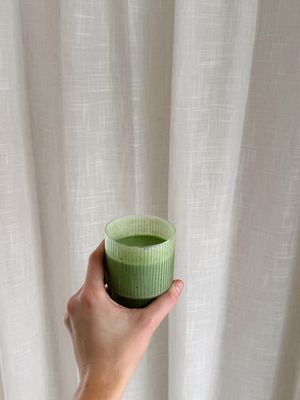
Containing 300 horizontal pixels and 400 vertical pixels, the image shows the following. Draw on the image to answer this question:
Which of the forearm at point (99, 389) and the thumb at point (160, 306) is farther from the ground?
the thumb at point (160, 306)

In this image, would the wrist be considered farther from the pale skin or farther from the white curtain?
the white curtain

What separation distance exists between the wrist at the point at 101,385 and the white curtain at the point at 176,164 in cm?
23

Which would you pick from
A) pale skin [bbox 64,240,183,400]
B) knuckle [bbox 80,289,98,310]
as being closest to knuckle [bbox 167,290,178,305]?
pale skin [bbox 64,240,183,400]

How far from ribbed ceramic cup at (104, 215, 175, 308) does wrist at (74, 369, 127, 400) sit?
0.10 m

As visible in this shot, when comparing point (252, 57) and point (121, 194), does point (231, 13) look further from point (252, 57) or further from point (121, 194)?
point (121, 194)

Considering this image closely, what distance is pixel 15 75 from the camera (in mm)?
759

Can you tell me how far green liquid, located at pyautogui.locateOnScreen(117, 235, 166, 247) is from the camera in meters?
0.67

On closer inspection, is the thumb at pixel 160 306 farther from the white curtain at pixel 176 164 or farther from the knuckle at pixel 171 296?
the white curtain at pixel 176 164

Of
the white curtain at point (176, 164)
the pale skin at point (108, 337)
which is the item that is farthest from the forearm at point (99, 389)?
the white curtain at point (176, 164)

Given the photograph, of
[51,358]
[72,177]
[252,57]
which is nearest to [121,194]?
[72,177]

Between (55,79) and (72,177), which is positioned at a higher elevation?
(55,79)

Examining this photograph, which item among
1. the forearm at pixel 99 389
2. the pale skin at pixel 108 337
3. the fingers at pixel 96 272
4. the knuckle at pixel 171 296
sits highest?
the fingers at pixel 96 272

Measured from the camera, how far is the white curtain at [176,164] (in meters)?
0.69

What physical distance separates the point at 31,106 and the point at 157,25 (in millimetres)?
253
